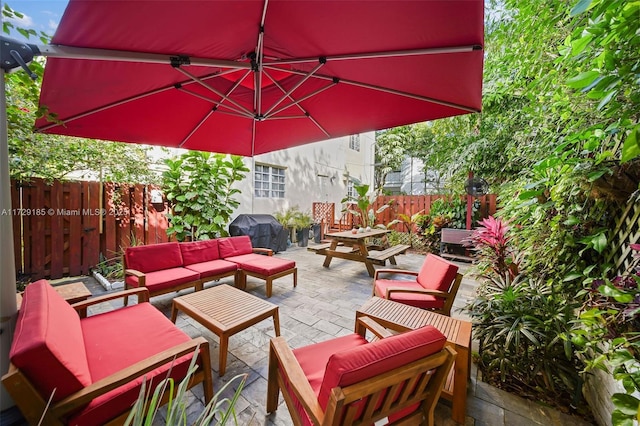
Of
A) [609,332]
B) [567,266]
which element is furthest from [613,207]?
[609,332]

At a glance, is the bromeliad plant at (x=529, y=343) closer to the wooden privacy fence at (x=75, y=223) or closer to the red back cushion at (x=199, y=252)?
the red back cushion at (x=199, y=252)

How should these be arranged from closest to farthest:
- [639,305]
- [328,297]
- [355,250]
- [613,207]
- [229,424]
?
Result: 1. [639,305]
2. [229,424]
3. [613,207]
4. [328,297]
5. [355,250]

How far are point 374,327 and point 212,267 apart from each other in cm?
283

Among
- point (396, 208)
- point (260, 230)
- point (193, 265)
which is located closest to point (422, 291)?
point (193, 265)

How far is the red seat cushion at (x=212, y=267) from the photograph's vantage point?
11.7ft

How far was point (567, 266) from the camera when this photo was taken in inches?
87.0

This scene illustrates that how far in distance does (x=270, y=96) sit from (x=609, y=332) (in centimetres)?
352

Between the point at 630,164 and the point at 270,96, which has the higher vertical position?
the point at 270,96

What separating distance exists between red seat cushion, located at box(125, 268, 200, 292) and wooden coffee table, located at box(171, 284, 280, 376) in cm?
60

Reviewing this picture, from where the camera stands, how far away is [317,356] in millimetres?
1704

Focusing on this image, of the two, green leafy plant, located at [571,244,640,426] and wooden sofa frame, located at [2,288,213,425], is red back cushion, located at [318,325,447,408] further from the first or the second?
green leafy plant, located at [571,244,640,426]

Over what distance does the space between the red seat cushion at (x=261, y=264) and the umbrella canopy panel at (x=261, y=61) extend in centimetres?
224

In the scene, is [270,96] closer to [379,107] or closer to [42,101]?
[379,107]

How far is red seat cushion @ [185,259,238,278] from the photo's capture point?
3.56 meters
